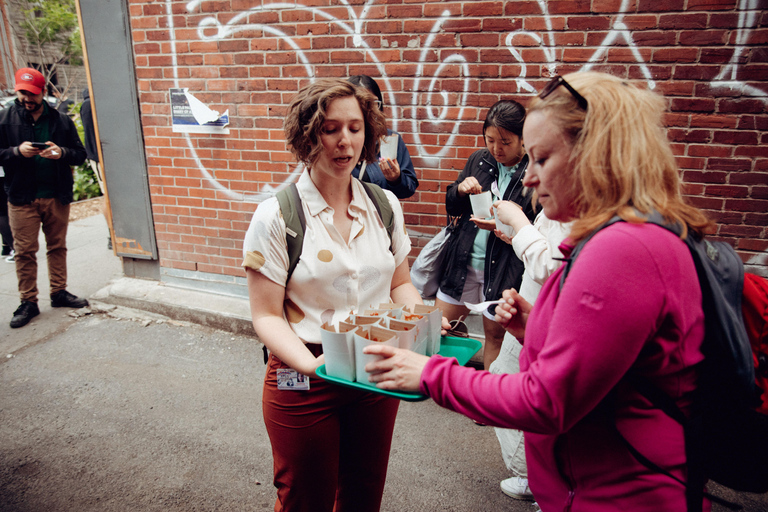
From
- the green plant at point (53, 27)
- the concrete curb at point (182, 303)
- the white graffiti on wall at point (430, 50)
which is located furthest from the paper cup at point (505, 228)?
the green plant at point (53, 27)

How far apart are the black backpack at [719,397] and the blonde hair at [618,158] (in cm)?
4

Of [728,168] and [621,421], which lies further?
[728,168]

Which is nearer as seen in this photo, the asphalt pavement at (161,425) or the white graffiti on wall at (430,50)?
the asphalt pavement at (161,425)

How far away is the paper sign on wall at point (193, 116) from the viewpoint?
4.28 m

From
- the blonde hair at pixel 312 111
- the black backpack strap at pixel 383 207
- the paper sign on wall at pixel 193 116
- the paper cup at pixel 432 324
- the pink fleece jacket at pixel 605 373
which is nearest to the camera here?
the pink fleece jacket at pixel 605 373

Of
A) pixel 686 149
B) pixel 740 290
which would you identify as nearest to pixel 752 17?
pixel 686 149

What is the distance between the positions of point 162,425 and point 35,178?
298 centimetres

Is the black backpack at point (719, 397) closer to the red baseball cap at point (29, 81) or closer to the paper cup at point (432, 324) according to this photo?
the paper cup at point (432, 324)

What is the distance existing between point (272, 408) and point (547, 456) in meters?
0.96

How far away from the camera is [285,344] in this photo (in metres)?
1.62

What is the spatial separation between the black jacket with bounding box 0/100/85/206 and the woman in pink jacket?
16.1 feet

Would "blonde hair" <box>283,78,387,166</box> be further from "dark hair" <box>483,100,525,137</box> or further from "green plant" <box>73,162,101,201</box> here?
"green plant" <box>73,162,101,201</box>

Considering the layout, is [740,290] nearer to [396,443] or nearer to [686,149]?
[396,443]

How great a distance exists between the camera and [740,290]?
3.53 ft
